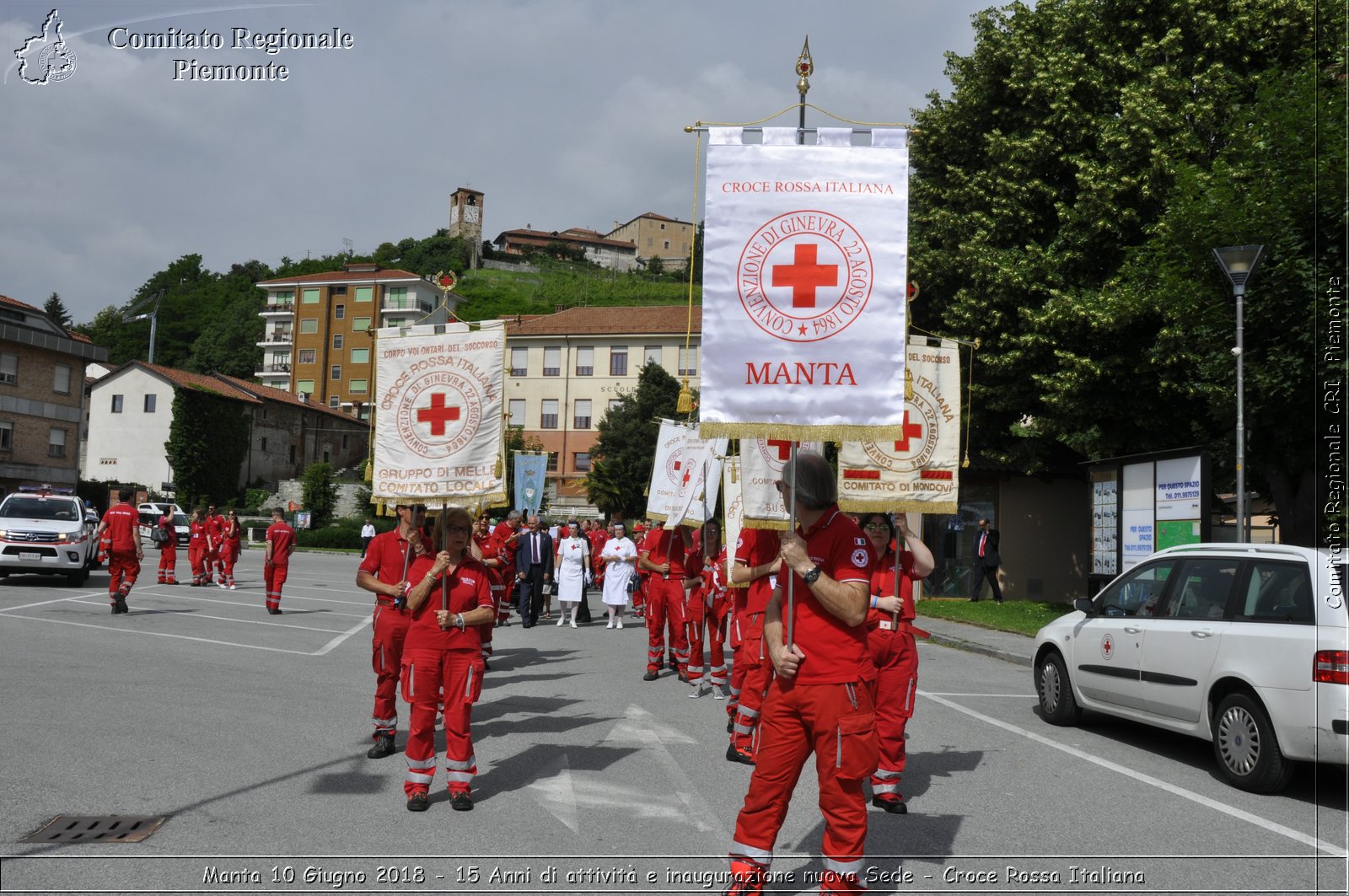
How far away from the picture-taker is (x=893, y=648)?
725 centimetres

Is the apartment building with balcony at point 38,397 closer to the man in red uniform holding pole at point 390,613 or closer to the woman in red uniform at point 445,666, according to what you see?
the man in red uniform holding pole at point 390,613

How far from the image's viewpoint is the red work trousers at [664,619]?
41.9 feet

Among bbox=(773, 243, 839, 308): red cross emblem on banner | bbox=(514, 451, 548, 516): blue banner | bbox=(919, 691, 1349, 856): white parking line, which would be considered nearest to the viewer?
bbox=(773, 243, 839, 308): red cross emblem on banner

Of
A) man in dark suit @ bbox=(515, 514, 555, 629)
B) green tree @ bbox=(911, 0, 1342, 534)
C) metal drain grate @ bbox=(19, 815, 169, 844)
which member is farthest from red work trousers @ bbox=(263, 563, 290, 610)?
green tree @ bbox=(911, 0, 1342, 534)

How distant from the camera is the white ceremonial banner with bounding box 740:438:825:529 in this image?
7332 mm

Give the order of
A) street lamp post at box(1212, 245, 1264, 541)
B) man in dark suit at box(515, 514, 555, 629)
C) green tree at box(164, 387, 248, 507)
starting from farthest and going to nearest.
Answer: green tree at box(164, 387, 248, 507) < man in dark suit at box(515, 514, 555, 629) < street lamp post at box(1212, 245, 1264, 541)

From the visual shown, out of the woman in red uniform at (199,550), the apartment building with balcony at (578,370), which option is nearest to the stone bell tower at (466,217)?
the apartment building with balcony at (578,370)

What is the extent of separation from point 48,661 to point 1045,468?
2169 cm

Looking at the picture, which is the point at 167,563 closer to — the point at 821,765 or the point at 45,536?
the point at 45,536

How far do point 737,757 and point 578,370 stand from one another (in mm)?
69522

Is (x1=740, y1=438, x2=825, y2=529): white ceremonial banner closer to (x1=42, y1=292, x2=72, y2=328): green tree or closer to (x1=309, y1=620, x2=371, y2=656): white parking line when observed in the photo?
(x1=309, y1=620, x2=371, y2=656): white parking line

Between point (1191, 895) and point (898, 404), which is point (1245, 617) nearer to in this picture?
point (1191, 895)

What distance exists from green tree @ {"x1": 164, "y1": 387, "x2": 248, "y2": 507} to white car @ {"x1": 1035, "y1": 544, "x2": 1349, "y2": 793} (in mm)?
64556

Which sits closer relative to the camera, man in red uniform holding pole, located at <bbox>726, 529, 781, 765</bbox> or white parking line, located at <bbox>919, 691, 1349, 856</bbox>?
man in red uniform holding pole, located at <bbox>726, 529, 781, 765</bbox>
